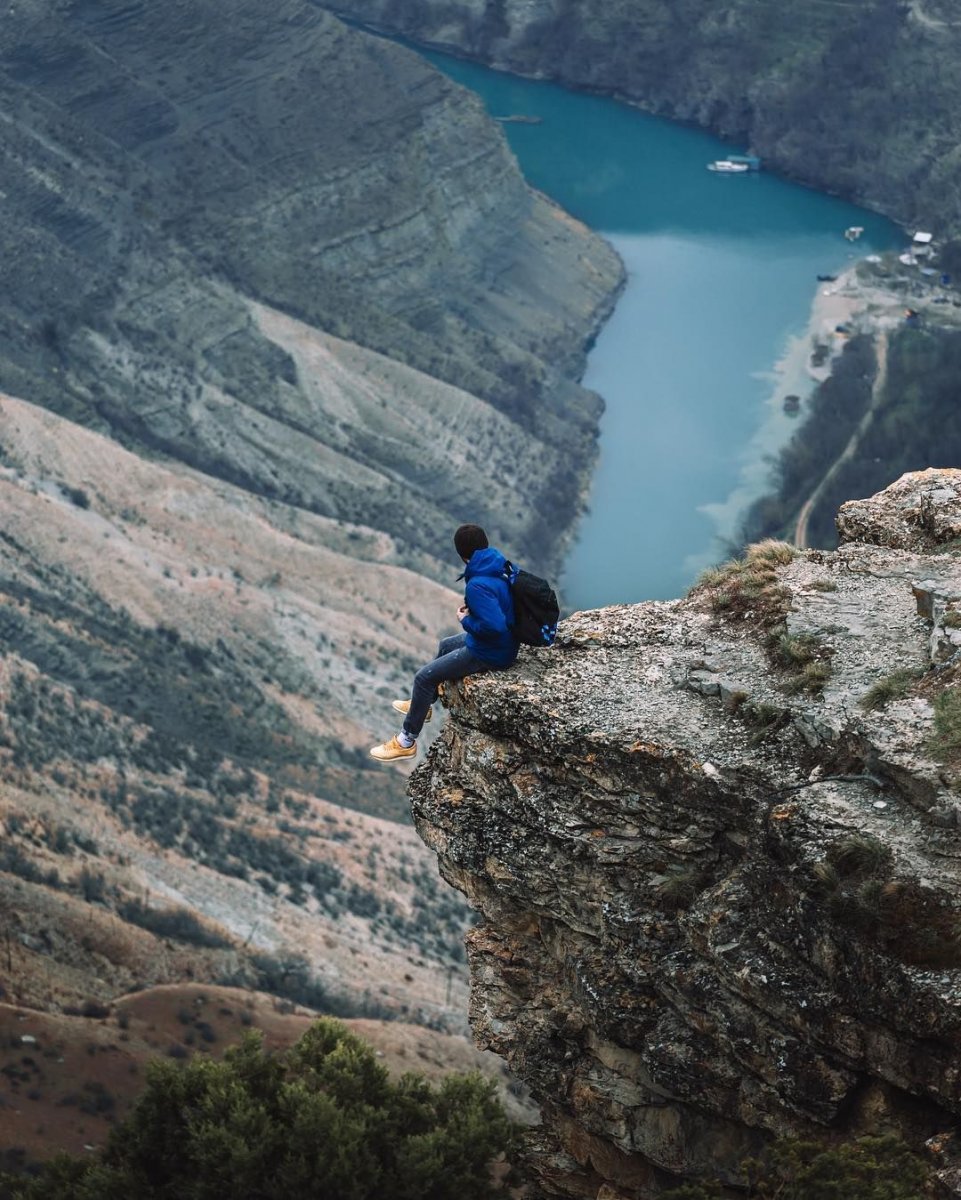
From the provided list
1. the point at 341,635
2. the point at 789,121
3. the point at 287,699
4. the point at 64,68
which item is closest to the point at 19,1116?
the point at 287,699

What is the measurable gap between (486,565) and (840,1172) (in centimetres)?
611

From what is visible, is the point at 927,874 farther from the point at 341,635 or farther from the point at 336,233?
the point at 336,233

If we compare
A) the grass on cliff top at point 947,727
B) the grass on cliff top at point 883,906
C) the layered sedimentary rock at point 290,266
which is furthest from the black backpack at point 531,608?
the layered sedimentary rock at point 290,266

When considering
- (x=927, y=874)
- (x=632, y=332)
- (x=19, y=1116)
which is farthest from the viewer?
(x=632, y=332)

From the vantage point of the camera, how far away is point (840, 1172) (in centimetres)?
1562

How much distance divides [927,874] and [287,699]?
172ft

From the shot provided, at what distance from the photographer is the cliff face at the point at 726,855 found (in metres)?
15.5

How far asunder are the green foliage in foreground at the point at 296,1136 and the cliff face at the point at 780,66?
10506 cm

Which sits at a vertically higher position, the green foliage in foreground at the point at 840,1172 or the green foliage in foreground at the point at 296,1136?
the green foliage in foreground at the point at 840,1172

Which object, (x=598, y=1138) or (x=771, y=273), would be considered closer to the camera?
(x=598, y=1138)

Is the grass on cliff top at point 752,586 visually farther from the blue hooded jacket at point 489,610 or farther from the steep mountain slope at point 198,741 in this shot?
the steep mountain slope at point 198,741

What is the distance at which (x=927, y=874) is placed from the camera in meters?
15.1

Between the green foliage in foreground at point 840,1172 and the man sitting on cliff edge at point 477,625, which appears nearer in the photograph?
the green foliage in foreground at point 840,1172

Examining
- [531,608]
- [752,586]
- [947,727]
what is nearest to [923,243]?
[752,586]
